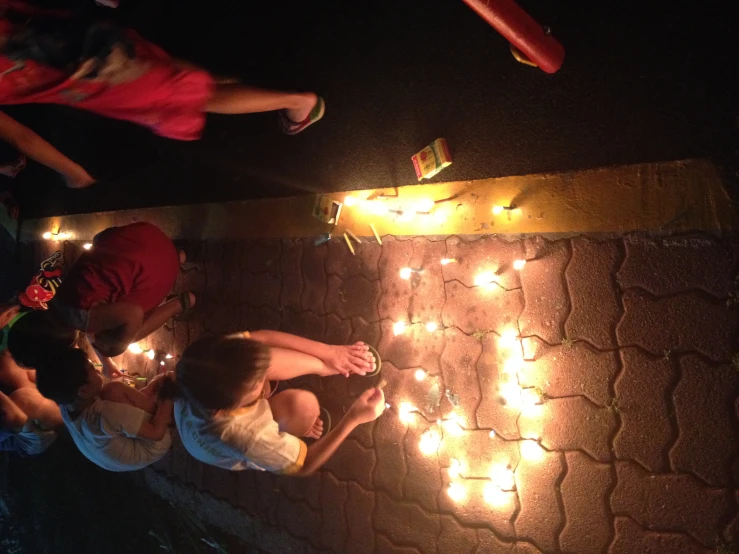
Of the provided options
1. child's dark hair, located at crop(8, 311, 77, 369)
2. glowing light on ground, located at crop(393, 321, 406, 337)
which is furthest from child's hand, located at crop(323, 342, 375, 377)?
child's dark hair, located at crop(8, 311, 77, 369)

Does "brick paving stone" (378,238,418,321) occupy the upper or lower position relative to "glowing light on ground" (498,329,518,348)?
upper

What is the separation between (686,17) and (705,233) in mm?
1118

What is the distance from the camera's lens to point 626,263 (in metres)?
2.80

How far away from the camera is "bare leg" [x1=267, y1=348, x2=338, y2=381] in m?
3.58

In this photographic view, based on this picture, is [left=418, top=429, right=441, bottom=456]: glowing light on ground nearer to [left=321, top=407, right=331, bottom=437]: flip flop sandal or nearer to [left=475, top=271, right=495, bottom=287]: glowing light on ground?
[left=321, top=407, right=331, bottom=437]: flip flop sandal

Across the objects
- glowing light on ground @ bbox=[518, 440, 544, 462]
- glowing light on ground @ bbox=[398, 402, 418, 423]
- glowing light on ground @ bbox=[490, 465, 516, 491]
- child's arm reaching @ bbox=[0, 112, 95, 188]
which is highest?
child's arm reaching @ bbox=[0, 112, 95, 188]

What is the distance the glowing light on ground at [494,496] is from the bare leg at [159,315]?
2894 millimetres

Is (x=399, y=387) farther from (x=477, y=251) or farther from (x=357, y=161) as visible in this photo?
(x=357, y=161)

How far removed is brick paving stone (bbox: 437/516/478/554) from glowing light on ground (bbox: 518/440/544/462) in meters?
0.65

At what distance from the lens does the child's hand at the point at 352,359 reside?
11.9 ft

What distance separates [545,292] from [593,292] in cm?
26

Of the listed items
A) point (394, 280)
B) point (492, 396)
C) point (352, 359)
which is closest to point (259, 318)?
point (352, 359)

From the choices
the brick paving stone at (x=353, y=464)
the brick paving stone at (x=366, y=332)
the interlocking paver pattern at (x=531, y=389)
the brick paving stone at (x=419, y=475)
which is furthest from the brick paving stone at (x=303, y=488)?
the brick paving stone at (x=366, y=332)

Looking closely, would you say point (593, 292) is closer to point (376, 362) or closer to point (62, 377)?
point (376, 362)
